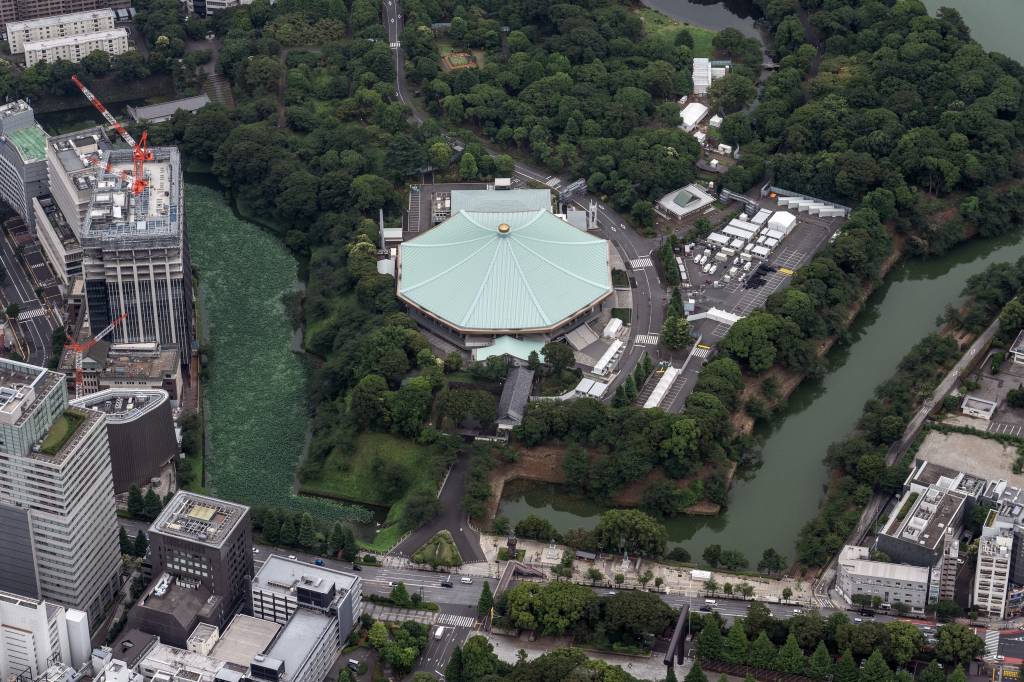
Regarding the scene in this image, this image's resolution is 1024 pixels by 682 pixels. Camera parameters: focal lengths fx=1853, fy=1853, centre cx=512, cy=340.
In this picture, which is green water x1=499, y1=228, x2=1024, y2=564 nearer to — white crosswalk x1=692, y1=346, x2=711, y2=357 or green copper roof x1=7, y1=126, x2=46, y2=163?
white crosswalk x1=692, y1=346, x2=711, y2=357

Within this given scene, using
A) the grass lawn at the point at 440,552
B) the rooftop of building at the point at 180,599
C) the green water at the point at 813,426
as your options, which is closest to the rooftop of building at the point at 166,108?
the green water at the point at 813,426

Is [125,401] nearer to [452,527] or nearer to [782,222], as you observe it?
[452,527]

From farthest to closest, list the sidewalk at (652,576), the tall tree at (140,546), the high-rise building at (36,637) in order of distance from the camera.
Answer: the tall tree at (140,546) → the sidewalk at (652,576) → the high-rise building at (36,637)

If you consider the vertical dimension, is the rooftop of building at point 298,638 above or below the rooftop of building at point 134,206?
Result: below

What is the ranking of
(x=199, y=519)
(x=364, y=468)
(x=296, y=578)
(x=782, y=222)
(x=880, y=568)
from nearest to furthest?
(x=296, y=578) < (x=199, y=519) < (x=880, y=568) < (x=364, y=468) < (x=782, y=222)

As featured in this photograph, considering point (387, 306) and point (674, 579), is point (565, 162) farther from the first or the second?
point (674, 579)

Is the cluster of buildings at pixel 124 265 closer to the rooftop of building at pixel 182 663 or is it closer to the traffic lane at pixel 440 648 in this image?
the rooftop of building at pixel 182 663

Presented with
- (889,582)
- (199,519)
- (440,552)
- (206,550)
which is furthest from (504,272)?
(889,582)
